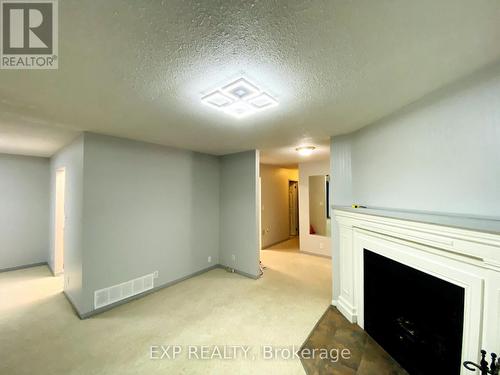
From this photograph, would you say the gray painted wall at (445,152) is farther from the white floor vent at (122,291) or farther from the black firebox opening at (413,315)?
the white floor vent at (122,291)

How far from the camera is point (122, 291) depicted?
117 inches

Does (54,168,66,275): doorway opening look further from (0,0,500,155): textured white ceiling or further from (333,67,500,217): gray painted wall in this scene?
(333,67,500,217): gray painted wall

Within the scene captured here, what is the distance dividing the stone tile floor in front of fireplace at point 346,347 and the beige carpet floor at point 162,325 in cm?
12

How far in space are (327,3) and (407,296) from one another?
2415 mm

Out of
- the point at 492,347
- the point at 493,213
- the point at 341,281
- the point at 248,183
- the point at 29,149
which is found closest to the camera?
the point at 492,347

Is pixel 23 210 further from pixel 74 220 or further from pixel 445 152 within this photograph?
pixel 445 152

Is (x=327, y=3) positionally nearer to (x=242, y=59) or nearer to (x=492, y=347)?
(x=242, y=59)

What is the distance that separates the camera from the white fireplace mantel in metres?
1.17

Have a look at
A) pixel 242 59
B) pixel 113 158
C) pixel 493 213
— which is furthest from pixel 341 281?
pixel 113 158

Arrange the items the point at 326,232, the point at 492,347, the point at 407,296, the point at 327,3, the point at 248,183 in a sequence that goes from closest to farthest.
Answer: the point at 327,3
the point at 492,347
the point at 407,296
the point at 248,183
the point at 326,232

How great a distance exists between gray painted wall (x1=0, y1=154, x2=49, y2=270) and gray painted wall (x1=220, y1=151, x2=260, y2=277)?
13.3 feet

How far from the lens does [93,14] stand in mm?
932

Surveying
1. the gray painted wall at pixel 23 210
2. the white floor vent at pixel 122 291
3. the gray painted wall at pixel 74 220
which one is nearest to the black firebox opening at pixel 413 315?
the white floor vent at pixel 122 291
